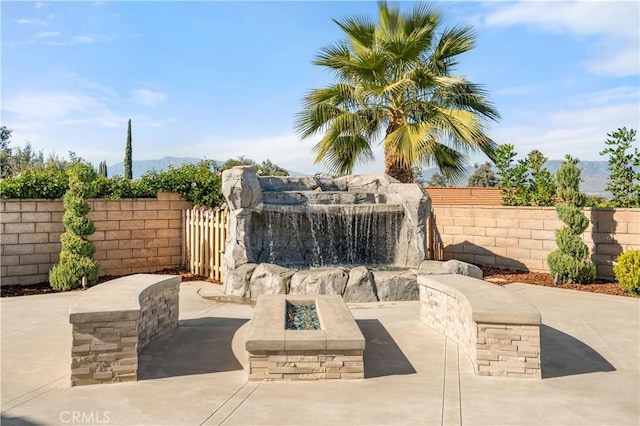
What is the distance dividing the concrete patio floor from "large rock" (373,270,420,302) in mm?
1539

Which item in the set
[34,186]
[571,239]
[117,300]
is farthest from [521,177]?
[34,186]

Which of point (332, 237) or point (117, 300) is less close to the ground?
point (332, 237)

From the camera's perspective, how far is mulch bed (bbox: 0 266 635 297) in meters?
8.32

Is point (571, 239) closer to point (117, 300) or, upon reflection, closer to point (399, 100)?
point (399, 100)

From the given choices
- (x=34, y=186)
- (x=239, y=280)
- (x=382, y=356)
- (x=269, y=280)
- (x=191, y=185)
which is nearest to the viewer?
(x=382, y=356)

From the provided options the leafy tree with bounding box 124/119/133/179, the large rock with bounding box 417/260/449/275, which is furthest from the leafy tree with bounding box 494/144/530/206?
the leafy tree with bounding box 124/119/133/179

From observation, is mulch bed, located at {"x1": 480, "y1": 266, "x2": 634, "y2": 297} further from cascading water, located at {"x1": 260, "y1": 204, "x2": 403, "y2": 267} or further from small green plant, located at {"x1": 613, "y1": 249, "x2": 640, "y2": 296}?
cascading water, located at {"x1": 260, "y1": 204, "x2": 403, "y2": 267}

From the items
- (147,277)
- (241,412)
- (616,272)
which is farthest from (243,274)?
(616,272)

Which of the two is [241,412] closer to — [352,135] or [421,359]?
[421,359]

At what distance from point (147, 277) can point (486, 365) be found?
3996 millimetres

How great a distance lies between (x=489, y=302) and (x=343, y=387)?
1.73 meters

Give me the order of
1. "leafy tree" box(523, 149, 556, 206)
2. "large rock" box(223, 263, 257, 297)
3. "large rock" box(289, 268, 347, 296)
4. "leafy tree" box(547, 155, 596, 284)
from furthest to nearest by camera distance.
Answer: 1. "leafy tree" box(523, 149, 556, 206)
2. "leafy tree" box(547, 155, 596, 284)
3. "large rock" box(223, 263, 257, 297)
4. "large rock" box(289, 268, 347, 296)

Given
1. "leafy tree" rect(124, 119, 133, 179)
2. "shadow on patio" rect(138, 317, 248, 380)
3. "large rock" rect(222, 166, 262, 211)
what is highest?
"leafy tree" rect(124, 119, 133, 179)

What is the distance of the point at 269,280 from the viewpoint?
25.0 ft
